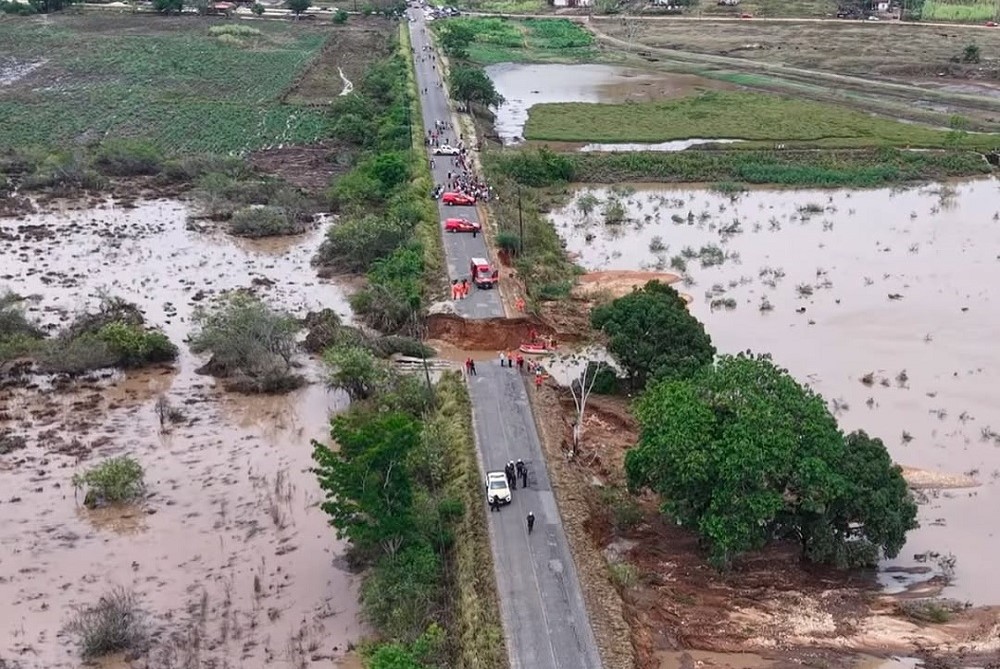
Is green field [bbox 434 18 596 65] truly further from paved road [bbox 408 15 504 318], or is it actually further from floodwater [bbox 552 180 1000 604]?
floodwater [bbox 552 180 1000 604]

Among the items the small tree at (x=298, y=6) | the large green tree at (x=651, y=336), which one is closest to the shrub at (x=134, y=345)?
the large green tree at (x=651, y=336)

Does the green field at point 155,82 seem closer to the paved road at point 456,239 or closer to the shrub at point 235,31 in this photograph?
the shrub at point 235,31

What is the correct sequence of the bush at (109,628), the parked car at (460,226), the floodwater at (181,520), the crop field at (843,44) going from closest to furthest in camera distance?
the bush at (109,628)
the floodwater at (181,520)
the parked car at (460,226)
the crop field at (843,44)

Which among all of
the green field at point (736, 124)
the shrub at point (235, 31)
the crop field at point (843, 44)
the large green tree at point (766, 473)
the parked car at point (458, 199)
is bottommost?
the large green tree at point (766, 473)

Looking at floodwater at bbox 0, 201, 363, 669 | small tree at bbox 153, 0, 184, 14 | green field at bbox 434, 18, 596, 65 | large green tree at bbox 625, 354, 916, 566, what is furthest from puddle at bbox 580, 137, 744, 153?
small tree at bbox 153, 0, 184, 14

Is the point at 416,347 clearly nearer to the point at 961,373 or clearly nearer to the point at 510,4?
the point at 961,373

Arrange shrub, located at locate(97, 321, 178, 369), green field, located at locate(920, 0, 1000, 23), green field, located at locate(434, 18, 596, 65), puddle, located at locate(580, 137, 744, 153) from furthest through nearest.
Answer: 1. green field, located at locate(920, 0, 1000, 23)
2. green field, located at locate(434, 18, 596, 65)
3. puddle, located at locate(580, 137, 744, 153)
4. shrub, located at locate(97, 321, 178, 369)

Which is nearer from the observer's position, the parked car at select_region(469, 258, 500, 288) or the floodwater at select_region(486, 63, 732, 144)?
the parked car at select_region(469, 258, 500, 288)

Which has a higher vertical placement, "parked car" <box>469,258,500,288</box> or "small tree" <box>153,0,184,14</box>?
"small tree" <box>153,0,184,14</box>

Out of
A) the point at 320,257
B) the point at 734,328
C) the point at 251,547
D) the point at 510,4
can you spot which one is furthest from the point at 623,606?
the point at 510,4
